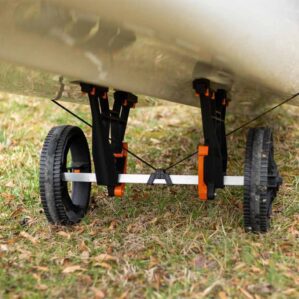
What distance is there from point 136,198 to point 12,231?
0.84m

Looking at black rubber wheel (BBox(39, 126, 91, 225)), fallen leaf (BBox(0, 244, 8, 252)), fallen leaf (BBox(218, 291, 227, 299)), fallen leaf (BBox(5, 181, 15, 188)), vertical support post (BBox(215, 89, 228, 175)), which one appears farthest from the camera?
fallen leaf (BBox(5, 181, 15, 188))

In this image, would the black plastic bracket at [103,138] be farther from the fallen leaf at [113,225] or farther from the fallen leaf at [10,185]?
the fallen leaf at [10,185]

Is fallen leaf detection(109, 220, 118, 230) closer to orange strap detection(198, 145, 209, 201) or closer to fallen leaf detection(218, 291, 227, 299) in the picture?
orange strap detection(198, 145, 209, 201)

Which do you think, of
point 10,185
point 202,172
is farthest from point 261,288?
point 10,185

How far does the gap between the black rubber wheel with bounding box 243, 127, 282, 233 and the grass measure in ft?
0.34

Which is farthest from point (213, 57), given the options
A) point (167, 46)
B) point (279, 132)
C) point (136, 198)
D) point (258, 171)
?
point (279, 132)

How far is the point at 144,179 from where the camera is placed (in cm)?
276

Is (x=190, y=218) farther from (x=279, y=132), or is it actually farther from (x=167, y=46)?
(x=279, y=132)

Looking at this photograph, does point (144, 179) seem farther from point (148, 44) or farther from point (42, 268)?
point (148, 44)

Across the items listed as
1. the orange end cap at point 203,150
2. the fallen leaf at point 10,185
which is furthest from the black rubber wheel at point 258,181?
the fallen leaf at point 10,185

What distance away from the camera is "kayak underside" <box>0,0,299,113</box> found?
1896 millimetres

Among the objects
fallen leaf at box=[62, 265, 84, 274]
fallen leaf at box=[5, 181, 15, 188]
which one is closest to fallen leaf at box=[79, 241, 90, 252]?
fallen leaf at box=[62, 265, 84, 274]

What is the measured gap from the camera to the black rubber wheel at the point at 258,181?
248 cm

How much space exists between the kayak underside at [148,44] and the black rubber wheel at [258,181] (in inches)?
12.2
